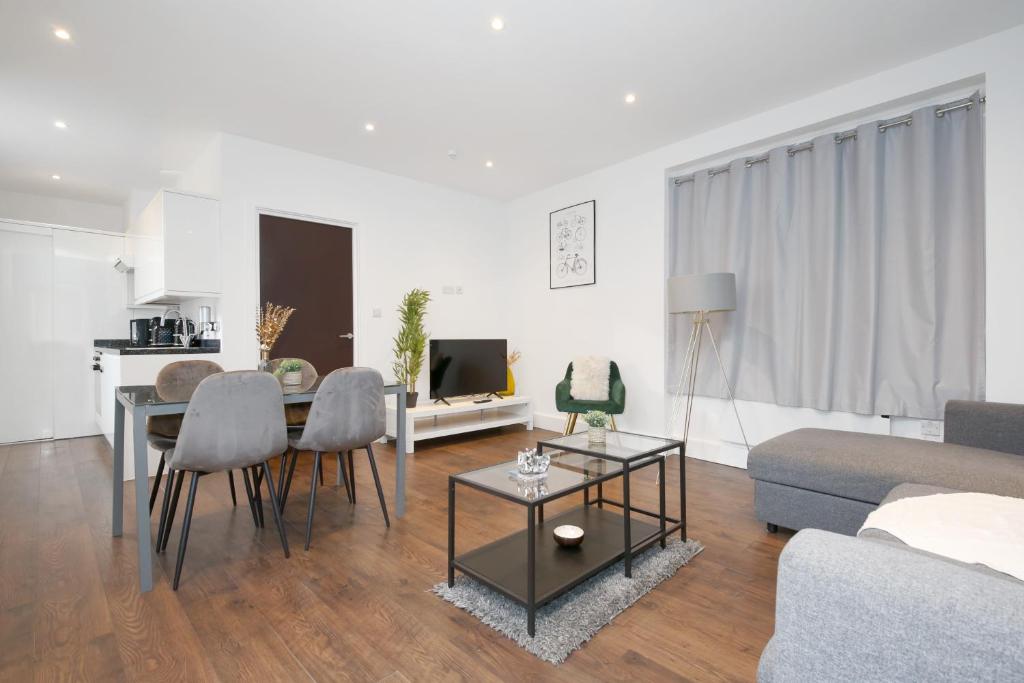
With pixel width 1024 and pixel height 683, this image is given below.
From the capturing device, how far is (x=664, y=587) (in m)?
2.00

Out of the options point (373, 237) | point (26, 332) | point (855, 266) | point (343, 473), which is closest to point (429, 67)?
point (373, 237)

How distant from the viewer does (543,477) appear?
2086 mm

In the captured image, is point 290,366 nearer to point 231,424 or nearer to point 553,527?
point 231,424

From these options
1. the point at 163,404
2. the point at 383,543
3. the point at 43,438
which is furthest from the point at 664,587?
the point at 43,438

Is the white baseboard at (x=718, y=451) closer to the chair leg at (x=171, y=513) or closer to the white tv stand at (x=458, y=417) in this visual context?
the white tv stand at (x=458, y=417)

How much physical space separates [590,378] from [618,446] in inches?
83.8

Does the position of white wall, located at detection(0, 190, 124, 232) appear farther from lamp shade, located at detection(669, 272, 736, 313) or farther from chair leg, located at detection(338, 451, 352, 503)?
lamp shade, located at detection(669, 272, 736, 313)

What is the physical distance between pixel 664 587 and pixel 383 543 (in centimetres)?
135

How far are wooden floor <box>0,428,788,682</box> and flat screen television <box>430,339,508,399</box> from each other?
212 cm

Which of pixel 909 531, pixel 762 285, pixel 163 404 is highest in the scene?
pixel 762 285

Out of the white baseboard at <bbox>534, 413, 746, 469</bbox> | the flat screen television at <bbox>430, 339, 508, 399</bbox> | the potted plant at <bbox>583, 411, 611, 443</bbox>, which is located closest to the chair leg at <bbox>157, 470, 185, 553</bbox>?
the potted plant at <bbox>583, 411, 611, 443</bbox>

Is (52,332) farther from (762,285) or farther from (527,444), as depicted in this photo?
(762,285)

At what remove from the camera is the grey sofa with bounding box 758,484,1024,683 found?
719 millimetres

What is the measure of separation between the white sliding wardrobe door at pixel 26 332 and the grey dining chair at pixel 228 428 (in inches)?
163
